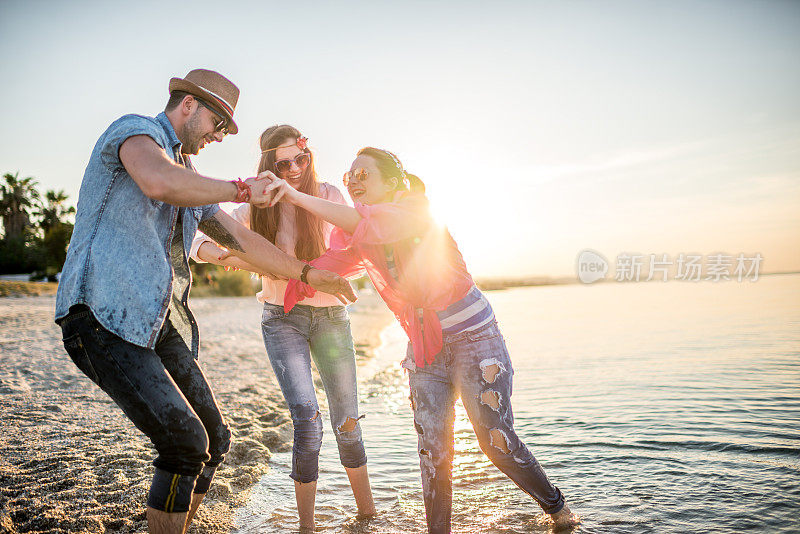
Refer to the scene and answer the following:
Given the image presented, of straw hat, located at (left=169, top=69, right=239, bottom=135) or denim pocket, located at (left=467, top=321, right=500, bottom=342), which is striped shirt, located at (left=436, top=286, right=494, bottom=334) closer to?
denim pocket, located at (left=467, top=321, right=500, bottom=342)

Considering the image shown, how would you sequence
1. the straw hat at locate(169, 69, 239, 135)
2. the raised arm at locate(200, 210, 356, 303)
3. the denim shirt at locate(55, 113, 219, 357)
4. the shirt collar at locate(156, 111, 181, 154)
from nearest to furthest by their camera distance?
the denim shirt at locate(55, 113, 219, 357), the shirt collar at locate(156, 111, 181, 154), the straw hat at locate(169, 69, 239, 135), the raised arm at locate(200, 210, 356, 303)

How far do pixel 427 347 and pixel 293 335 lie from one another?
1097 millimetres

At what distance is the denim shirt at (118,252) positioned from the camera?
2.54 meters

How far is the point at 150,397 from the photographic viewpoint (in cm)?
258

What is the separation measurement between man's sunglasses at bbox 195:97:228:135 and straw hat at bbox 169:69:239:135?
2cm

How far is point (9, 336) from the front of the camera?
12.9 meters

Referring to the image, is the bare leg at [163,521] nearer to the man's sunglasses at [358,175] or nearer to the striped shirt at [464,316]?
the striped shirt at [464,316]

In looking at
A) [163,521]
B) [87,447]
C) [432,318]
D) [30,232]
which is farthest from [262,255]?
[30,232]

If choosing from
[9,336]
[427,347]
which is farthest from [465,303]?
[9,336]

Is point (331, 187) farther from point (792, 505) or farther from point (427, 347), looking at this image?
point (792, 505)

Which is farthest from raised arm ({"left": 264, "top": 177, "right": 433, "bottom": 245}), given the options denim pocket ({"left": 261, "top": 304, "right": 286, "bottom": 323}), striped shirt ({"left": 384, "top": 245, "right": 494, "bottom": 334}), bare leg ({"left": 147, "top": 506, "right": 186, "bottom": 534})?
bare leg ({"left": 147, "top": 506, "right": 186, "bottom": 534})

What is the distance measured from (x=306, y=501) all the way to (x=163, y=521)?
4.78 ft

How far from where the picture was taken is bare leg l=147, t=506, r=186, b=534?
277 cm

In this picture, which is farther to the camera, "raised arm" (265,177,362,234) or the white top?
the white top
